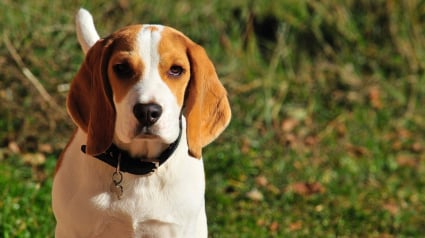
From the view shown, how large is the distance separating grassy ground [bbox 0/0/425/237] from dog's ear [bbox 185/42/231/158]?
180cm

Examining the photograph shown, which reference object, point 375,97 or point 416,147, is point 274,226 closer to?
point 416,147

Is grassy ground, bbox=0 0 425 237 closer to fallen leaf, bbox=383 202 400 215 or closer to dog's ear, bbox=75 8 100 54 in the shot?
fallen leaf, bbox=383 202 400 215

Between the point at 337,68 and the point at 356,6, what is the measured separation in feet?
2.72

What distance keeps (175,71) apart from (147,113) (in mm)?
288

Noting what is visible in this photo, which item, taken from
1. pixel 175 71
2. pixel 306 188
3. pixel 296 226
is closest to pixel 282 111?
pixel 306 188

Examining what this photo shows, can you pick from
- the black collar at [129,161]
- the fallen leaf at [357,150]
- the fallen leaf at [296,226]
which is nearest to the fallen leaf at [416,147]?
the fallen leaf at [357,150]

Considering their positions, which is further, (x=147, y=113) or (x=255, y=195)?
(x=255, y=195)

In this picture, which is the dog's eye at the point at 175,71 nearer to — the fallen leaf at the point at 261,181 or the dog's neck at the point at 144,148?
the dog's neck at the point at 144,148

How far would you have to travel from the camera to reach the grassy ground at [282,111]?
6.98 meters

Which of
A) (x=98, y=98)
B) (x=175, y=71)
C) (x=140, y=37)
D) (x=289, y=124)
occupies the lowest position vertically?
(x=289, y=124)

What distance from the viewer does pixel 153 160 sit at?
4.54m

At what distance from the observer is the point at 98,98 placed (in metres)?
4.33

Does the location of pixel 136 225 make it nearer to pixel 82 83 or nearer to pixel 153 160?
pixel 153 160

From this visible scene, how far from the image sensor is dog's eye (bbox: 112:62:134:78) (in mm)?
4215
